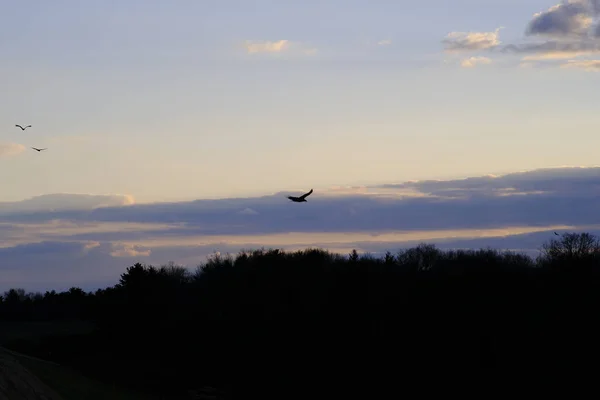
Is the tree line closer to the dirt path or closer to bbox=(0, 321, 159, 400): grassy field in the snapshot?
bbox=(0, 321, 159, 400): grassy field

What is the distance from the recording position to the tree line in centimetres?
6169

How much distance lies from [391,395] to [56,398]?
23.4 metres

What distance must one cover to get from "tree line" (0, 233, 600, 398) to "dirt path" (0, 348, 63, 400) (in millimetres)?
17446

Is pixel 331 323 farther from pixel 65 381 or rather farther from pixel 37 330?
pixel 37 330

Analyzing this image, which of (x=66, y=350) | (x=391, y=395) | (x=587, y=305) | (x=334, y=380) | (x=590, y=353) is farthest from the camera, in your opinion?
(x=66, y=350)

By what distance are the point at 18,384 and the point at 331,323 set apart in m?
27.4

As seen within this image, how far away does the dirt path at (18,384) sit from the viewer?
171ft

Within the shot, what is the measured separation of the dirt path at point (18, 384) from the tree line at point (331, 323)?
17446 mm

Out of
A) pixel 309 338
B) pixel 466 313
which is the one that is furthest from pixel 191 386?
pixel 466 313

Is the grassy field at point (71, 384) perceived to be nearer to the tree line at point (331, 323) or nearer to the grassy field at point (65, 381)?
the grassy field at point (65, 381)

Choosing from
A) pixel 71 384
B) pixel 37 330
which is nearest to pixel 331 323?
pixel 71 384

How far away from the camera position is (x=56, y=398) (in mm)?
57562

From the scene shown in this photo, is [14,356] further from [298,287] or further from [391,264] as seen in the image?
[391,264]

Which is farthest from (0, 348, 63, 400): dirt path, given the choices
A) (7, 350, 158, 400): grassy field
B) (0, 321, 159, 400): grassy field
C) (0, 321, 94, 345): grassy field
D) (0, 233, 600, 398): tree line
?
(0, 321, 94, 345): grassy field
